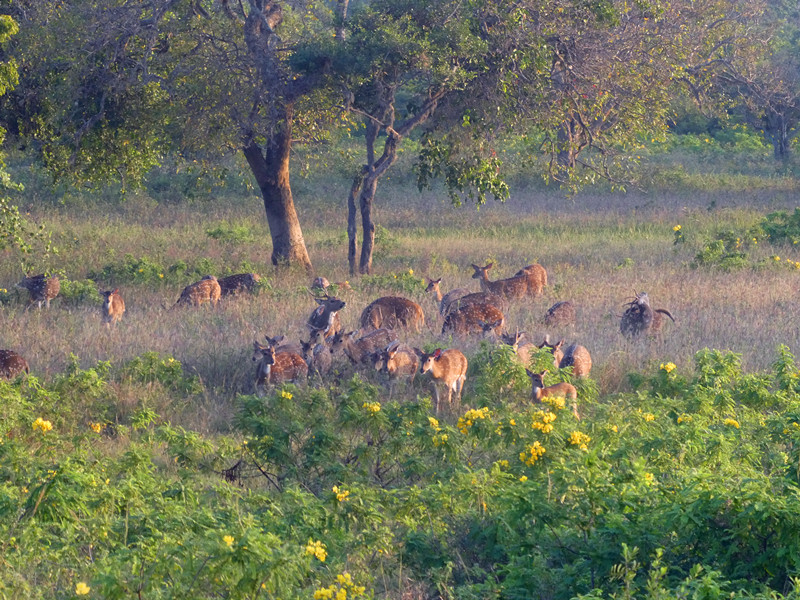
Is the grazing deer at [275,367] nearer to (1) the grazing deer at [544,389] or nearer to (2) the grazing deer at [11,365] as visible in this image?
(2) the grazing deer at [11,365]

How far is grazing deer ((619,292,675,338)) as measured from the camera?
12828 mm

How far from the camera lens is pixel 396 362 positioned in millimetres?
10664

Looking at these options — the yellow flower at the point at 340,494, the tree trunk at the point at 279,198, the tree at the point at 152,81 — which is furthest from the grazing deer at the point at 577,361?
the tree trunk at the point at 279,198

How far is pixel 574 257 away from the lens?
20.9 metres

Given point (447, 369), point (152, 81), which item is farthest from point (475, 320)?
point (152, 81)

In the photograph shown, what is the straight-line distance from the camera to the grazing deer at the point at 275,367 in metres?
10.6

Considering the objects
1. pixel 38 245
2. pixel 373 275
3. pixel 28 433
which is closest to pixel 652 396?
pixel 28 433

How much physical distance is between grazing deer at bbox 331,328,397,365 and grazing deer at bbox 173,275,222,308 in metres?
4.46

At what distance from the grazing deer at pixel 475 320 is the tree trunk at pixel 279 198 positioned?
6765 millimetres

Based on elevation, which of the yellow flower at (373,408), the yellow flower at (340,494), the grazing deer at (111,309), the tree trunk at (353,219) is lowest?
the grazing deer at (111,309)

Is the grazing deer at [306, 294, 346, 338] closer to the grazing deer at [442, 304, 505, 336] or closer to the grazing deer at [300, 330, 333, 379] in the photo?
the grazing deer at [300, 330, 333, 379]

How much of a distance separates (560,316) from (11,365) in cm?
740

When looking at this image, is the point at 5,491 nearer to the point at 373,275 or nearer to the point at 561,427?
the point at 561,427

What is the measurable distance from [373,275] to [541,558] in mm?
13397
